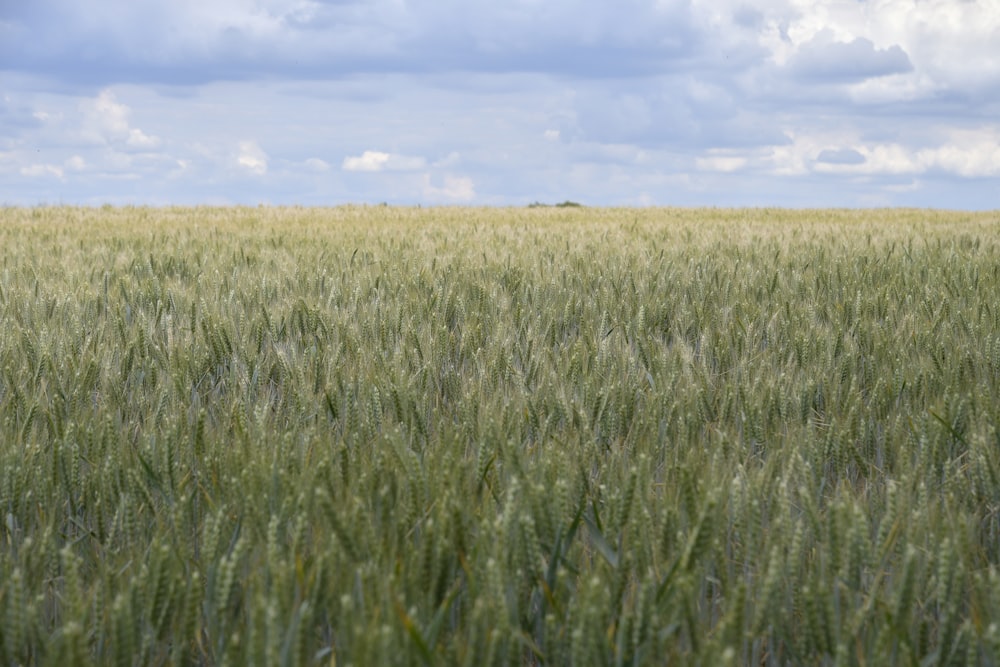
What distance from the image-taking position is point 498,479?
1.47 meters

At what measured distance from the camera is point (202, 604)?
1.18 metres

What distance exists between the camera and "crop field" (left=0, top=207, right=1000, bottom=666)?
994 mm

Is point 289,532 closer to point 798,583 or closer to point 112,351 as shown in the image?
point 798,583

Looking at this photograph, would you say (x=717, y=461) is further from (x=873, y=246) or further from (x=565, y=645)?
(x=873, y=246)

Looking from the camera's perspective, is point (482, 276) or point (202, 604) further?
point (482, 276)

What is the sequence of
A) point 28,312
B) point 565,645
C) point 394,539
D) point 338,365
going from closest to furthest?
point 565,645
point 394,539
point 338,365
point 28,312

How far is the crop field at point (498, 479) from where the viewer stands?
99cm

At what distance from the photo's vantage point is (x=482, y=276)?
404 centimetres

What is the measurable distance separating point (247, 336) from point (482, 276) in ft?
5.37

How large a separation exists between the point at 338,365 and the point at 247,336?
0.49m

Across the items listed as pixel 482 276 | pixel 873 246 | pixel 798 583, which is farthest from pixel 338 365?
pixel 873 246

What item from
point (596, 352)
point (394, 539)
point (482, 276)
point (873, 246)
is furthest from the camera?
point (873, 246)

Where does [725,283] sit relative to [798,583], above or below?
above

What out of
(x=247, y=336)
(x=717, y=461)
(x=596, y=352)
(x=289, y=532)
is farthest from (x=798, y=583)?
(x=247, y=336)
